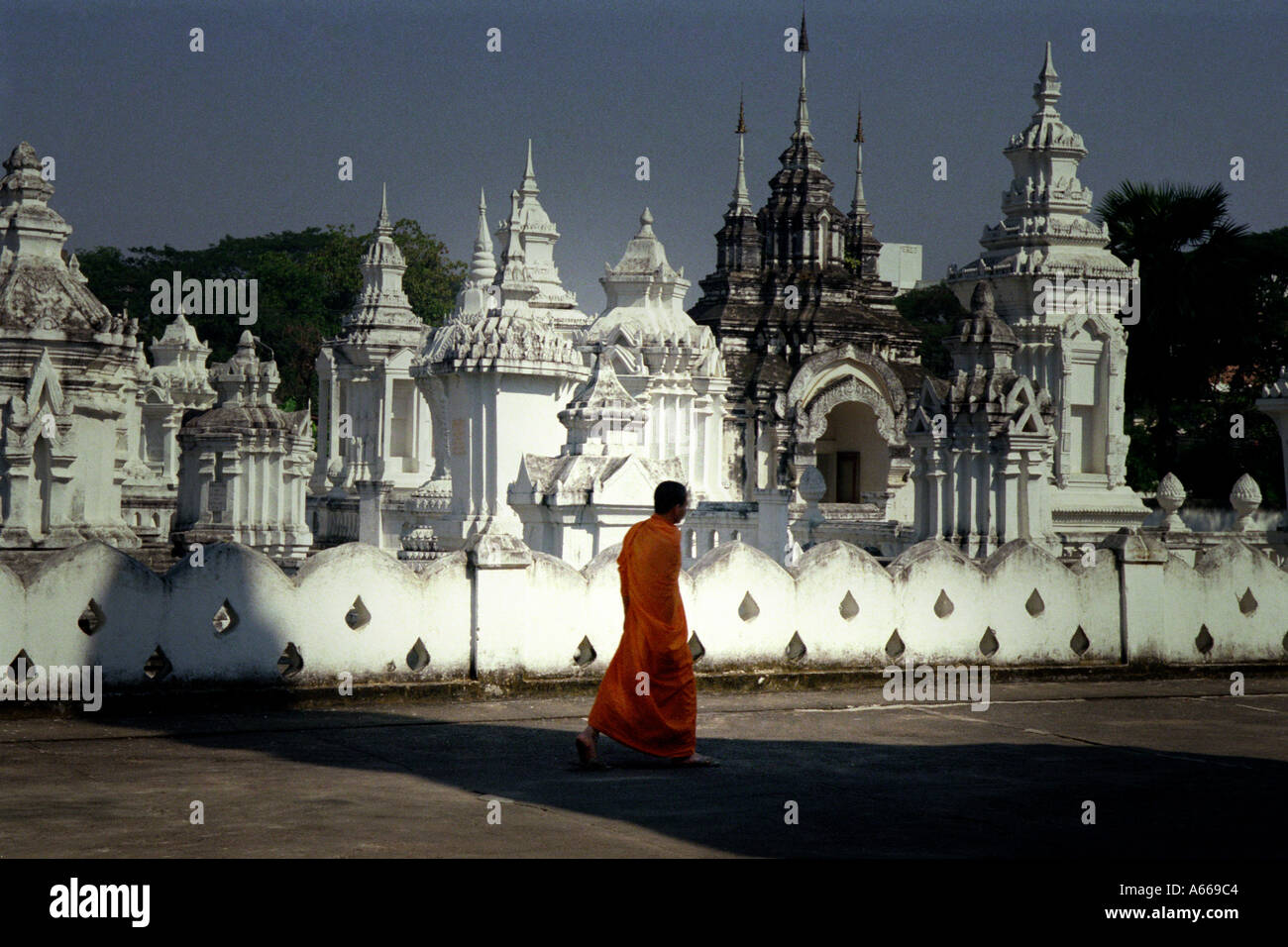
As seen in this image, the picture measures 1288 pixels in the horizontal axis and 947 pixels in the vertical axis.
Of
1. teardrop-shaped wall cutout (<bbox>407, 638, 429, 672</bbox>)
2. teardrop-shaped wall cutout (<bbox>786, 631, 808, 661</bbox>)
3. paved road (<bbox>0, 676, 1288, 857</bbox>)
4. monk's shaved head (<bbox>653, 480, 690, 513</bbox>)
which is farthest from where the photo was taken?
teardrop-shaped wall cutout (<bbox>786, 631, 808, 661</bbox>)

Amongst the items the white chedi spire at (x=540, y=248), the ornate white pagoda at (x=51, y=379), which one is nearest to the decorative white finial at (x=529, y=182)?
the white chedi spire at (x=540, y=248)

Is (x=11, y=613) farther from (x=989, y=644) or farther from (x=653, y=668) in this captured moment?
(x=989, y=644)

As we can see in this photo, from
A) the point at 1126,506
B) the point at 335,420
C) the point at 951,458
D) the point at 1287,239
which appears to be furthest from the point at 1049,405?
the point at 1287,239

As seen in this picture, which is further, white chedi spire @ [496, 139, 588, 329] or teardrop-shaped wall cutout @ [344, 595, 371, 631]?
white chedi spire @ [496, 139, 588, 329]

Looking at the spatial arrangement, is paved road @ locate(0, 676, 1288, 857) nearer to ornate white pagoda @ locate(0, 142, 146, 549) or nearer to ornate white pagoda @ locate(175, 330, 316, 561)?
ornate white pagoda @ locate(0, 142, 146, 549)

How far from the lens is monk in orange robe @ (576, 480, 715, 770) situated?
8.46m

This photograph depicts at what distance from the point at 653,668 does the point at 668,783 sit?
69 cm

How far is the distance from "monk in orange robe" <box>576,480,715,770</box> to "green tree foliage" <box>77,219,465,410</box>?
5753 cm

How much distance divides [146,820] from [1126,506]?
68.9ft

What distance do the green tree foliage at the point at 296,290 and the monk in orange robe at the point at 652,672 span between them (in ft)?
189

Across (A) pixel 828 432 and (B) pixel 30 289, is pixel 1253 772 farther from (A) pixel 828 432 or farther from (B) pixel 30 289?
(A) pixel 828 432

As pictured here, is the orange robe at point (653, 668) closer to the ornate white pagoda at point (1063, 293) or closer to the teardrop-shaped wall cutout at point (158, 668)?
the teardrop-shaped wall cutout at point (158, 668)

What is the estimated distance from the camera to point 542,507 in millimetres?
16875

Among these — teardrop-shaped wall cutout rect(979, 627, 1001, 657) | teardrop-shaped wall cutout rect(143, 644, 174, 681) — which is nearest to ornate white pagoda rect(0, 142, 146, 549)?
teardrop-shaped wall cutout rect(143, 644, 174, 681)
